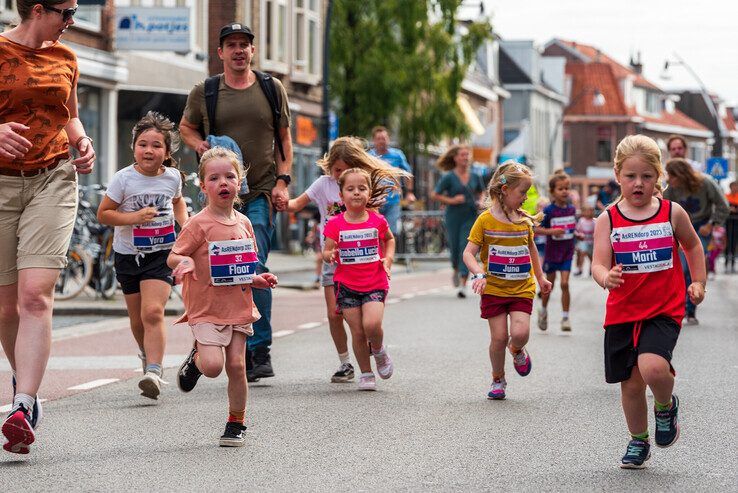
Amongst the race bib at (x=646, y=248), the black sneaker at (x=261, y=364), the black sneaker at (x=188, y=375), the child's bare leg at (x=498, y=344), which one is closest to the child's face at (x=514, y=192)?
the child's bare leg at (x=498, y=344)

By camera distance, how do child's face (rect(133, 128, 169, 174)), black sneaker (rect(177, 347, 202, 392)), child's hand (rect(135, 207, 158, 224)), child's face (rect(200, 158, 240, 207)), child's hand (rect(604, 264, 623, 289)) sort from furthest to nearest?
child's face (rect(133, 128, 169, 174))
child's hand (rect(135, 207, 158, 224))
black sneaker (rect(177, 347, 202, 392))
child's face (rect(200, 158, 240, 207))
child's hand (rect(604, 264, 623, 289))

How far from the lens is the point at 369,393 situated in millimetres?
8742

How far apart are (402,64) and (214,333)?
98.0 feet

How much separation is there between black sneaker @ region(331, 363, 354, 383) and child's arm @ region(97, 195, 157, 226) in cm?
175

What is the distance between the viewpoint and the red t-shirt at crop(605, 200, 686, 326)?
20.2 feet

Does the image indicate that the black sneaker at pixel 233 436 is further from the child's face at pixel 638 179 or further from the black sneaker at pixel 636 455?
the child's face at pixel 638 179

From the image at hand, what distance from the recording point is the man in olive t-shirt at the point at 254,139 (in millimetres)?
9055

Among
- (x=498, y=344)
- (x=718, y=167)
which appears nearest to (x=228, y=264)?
(x=498, y=344)

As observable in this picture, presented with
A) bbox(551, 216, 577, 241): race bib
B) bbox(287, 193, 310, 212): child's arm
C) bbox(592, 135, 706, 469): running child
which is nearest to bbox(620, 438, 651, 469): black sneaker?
bbox(592, 135, 706, 469): running child

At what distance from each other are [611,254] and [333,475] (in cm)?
152

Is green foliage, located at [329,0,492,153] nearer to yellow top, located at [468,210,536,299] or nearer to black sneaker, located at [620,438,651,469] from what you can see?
yellow top, located at [468,210,536,299]

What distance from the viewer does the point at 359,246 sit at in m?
8.85

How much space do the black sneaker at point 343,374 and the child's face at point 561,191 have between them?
459cm

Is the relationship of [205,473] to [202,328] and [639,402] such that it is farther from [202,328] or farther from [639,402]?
[639,402]
